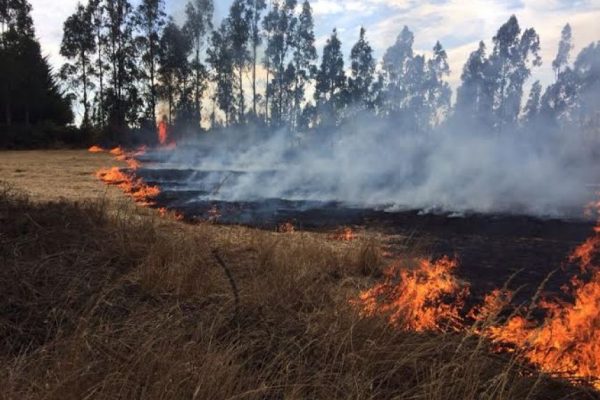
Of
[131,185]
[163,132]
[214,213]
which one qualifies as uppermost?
[163,132]

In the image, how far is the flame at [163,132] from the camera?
39656 millimetres

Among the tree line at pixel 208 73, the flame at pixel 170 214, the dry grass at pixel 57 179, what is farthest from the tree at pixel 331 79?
the flame at pixel 170 214

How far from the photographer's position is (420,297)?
6172mm

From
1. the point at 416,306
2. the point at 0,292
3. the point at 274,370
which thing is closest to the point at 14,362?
the point at 0,292

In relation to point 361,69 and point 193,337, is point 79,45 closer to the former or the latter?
point 361,69

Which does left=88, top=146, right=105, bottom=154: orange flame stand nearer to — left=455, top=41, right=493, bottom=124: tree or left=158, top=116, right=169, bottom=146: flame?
left=158, top=116, right=169, bottom=146: flame

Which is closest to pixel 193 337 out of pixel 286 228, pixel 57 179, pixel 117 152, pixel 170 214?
pixel 286 228

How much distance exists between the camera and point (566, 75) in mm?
13586

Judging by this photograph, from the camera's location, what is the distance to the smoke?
47.3 ft

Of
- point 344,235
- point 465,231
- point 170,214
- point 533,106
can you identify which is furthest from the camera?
point 533,106

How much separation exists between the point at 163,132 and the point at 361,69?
1917cm

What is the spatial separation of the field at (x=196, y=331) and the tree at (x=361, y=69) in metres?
38.2

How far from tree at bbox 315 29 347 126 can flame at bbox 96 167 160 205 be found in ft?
78.9

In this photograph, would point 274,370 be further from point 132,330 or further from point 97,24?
point 97,24
